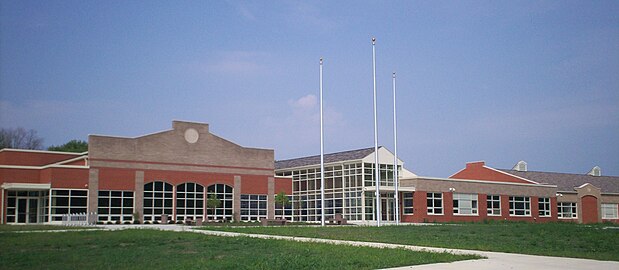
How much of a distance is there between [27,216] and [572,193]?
194 feet

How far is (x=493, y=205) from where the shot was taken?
67.7 m

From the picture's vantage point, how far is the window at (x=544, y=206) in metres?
72.2

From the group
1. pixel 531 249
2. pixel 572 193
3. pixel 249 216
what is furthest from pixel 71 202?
pixel 572 193

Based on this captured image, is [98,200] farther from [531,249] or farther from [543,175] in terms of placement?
[543,175]

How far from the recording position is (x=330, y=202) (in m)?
65.4

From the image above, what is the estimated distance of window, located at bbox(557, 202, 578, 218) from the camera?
252 ft

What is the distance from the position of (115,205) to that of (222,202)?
989cm

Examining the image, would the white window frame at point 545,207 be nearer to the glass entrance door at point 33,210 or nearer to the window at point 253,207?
the window at point 253,207

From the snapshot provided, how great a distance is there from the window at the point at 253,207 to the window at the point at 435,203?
50.5 ft

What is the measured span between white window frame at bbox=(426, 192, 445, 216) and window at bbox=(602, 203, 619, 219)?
29.0 m

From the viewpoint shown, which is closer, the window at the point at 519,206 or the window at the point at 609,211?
the window at the point at 519,206

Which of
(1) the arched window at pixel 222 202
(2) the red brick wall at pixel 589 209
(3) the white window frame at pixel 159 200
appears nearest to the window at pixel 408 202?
(1) the arched window at pixel 222 202

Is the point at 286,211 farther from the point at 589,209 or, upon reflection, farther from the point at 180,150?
the point at 589,209

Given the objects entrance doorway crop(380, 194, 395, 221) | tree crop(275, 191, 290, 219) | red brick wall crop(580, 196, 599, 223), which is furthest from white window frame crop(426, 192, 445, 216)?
red brick wall crop(580, 196, 599, 223)
